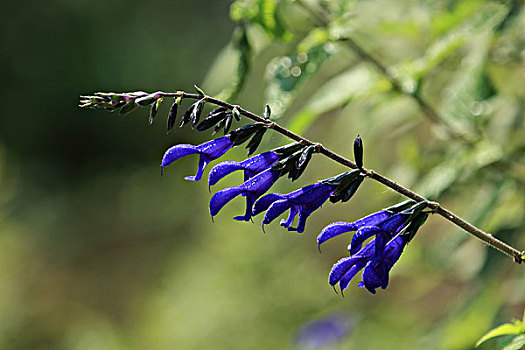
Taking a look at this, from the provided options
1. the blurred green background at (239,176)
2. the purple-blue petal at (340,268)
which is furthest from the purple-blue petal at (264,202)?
the blurred green background at (239,176)

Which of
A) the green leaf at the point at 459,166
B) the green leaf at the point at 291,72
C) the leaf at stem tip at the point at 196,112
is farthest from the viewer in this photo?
the green leaf at the point at 459,166

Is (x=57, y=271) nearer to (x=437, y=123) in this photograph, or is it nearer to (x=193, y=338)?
(x=193, y=338)

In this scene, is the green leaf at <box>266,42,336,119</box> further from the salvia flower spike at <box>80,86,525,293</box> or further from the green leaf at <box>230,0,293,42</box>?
the salvia flower spike at <box>80,86,525,293</box>

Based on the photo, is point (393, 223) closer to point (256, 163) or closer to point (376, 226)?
point (376, 226)

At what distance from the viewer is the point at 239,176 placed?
1628mm

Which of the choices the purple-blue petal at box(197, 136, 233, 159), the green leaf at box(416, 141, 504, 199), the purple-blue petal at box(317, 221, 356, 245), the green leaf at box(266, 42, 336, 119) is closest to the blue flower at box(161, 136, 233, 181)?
the purple-blue petal at box(197, 136, 233, 159)

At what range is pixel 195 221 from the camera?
3908mm

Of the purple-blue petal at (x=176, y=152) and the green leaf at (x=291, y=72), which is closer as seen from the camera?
the purple-blue petal at (x=176, y=152)

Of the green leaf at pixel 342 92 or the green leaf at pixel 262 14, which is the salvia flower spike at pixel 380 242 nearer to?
the green leaf at pixel 342 92

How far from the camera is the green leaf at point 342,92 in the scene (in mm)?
1059

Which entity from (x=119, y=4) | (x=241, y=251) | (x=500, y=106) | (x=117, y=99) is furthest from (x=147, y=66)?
(x=117, y=99)

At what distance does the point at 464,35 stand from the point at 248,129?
58 centimetres

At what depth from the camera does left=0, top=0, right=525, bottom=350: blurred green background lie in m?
1.19

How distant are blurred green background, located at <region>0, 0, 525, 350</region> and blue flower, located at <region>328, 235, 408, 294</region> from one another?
11.4 inches
